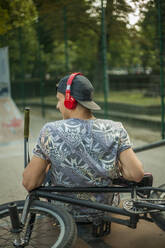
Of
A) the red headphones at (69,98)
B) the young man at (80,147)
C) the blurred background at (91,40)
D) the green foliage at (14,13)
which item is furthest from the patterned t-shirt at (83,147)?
the green foliage at (14,13)

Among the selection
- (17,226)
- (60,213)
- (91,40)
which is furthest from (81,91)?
(91,40)

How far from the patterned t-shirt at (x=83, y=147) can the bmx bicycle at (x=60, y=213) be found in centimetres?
12

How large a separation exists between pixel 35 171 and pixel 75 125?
400 millimetres

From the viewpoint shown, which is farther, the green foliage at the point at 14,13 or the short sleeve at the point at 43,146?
the green foliage at the point at 14,13

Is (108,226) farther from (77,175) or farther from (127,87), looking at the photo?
(127,87)

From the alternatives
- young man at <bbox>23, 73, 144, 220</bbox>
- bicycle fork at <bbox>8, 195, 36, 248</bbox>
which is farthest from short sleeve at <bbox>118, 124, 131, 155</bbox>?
bicycle fork at <bbox>8, 195, 36, 248</bbox>

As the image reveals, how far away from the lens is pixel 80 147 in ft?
9.00

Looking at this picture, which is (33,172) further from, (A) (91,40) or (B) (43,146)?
(A) (91,40)

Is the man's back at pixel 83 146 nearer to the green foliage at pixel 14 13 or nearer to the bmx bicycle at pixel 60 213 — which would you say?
the bmx bicycle at pixel 60 213

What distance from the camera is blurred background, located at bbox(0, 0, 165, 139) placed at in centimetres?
787

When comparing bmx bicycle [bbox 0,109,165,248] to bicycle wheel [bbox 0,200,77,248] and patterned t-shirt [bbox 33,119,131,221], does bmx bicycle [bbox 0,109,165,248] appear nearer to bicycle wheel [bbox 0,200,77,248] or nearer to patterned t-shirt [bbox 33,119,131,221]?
bicycle wheel [bbox 0,200,77,248]

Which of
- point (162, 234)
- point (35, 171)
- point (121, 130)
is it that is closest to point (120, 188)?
point (121, 130)

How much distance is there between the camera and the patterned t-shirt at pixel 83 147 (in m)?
2.75

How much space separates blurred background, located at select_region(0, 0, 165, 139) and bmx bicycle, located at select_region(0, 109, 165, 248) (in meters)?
5.17
